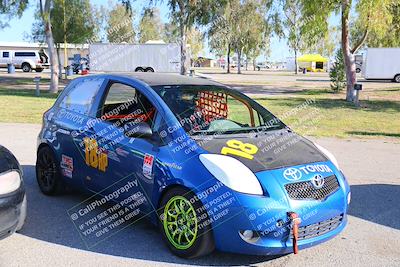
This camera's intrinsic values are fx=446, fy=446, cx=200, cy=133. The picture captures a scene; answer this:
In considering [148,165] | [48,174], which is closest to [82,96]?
[48,174]

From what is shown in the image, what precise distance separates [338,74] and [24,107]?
1739 cm

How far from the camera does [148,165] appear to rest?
4.25m

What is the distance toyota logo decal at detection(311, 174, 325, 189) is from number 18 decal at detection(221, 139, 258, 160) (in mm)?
571

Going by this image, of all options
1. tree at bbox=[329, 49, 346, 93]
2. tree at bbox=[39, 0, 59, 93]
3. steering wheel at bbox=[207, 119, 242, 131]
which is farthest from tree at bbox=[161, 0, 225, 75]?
steering wheel at bbox=[207, 119, 242, 131]

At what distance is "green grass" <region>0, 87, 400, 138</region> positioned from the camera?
12.0m


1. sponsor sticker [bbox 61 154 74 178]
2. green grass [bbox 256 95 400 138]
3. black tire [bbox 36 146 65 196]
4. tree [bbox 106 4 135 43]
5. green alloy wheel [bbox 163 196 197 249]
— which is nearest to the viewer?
green alloy wheel [bbox 163 196 197 249]

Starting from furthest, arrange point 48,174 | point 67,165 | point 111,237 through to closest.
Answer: point 48,174 < point 67,165 < point 111,237

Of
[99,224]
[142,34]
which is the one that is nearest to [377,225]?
[99,224]

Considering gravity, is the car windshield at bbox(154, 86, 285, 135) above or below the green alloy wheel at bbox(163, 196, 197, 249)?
above

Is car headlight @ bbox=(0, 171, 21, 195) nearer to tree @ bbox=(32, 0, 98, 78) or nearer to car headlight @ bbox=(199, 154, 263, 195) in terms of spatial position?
car headlight @ bbox=(199, 154, 263, 195)

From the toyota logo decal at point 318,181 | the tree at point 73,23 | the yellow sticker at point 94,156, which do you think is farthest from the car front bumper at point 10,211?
the tree at point 73,23

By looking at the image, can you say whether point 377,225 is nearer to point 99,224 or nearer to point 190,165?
point 190,165

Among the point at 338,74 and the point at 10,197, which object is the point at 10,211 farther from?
the point at 338,74

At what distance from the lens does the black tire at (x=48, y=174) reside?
568cm
